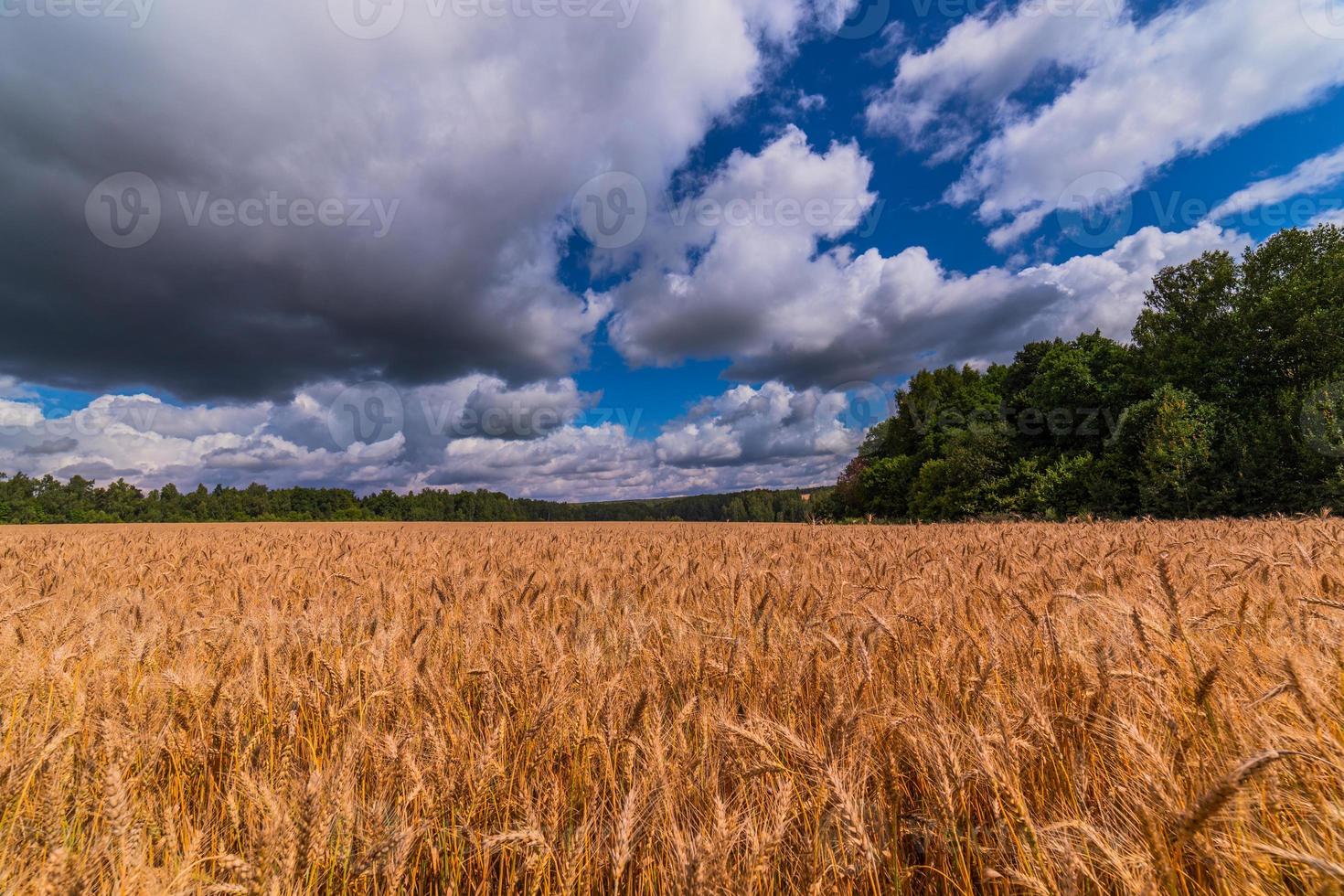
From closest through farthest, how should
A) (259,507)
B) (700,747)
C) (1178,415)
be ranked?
(700,747) → (1178,415) → (259,507)

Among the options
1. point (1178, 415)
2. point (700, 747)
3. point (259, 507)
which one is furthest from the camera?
point (259, 507)

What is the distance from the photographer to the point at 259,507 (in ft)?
252

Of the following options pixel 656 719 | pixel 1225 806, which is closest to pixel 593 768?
pixel 656 719

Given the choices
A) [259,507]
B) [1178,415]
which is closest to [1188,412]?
[1178,415]

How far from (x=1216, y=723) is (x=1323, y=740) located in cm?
25

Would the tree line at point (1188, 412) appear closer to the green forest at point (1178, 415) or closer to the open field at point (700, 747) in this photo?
the green forest at point (1178, 415)

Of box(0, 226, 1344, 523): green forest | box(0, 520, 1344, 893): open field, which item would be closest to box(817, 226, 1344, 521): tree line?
box(0, 226, 1344, 523): green forest

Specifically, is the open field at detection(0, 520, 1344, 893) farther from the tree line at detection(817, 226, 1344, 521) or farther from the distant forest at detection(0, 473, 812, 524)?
the distant forest at detection(0, 473, 812, 524)

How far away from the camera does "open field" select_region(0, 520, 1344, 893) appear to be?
1.26 metres

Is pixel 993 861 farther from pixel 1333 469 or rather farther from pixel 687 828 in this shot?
pixel 1333 469

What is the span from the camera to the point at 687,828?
1.46m

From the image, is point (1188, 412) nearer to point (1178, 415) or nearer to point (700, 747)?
point (1178, 415)

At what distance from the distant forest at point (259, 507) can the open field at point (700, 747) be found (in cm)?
5480

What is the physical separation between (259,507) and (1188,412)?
98.3 m
